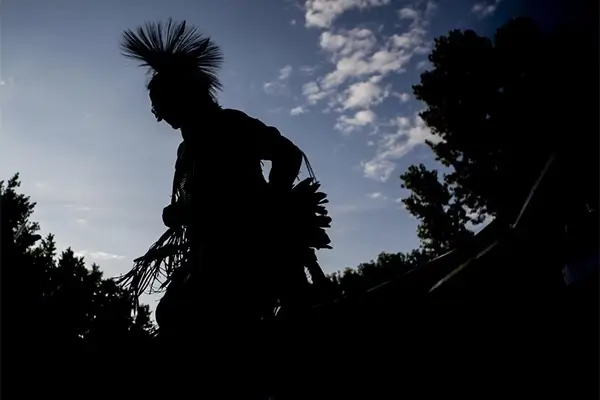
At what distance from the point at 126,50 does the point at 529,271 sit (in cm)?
287

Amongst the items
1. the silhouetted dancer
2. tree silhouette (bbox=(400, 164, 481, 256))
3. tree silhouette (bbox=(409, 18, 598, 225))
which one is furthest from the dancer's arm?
tree silhouette (bbox=(400, 164, 481, 256))

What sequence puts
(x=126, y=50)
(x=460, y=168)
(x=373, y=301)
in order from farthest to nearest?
(x=460, y=168)
(x=126, y=50)
(x=373, y=301)

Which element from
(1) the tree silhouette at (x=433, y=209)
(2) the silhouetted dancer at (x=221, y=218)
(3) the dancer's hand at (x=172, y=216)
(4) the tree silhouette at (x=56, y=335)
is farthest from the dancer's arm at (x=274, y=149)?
(1) the tree silhouette at (x=433, y=209)

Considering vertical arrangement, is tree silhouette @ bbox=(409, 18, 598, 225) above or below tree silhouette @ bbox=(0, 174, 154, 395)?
above

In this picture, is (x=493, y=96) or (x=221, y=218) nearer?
(x=221, y=218)

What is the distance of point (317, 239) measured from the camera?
6.99 feet

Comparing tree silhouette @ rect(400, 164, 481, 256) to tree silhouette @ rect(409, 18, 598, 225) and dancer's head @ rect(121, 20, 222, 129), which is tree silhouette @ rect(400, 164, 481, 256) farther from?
dancer's head @ rect(121, 20, 222, 129)

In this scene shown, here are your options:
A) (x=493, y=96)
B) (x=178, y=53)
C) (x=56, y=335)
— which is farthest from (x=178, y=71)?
(x=493, y=96)

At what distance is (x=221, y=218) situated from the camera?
2.12 meters

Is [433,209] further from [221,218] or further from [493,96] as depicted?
[221,218]

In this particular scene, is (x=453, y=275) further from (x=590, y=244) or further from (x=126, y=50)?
(x=126, y=50)

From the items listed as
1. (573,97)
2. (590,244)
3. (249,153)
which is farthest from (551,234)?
(249,153)

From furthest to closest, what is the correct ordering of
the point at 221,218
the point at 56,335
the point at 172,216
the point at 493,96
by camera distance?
the point at 493,96
the point at 56,335
the point at 172,216
the point at 221,218

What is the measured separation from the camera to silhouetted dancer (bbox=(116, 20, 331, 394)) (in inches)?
77.4
